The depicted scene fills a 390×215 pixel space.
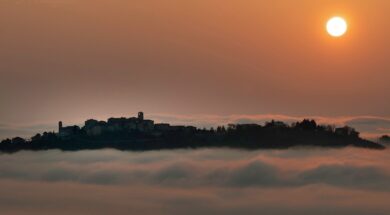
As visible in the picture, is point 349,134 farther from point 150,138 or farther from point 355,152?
point 150,138

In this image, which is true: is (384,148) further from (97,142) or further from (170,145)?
(97,142)

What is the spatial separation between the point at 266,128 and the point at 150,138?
77.0 feet

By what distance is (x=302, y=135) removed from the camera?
641 ft

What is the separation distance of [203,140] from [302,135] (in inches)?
777

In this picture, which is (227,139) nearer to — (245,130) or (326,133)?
(245,130)

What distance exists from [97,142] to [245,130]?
30.0m

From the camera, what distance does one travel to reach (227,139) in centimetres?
19812

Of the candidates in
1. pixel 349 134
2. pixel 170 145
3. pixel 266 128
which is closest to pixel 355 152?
pixel 349 134

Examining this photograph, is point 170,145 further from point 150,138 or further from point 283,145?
point 283,145

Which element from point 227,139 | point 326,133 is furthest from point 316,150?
point 227,139

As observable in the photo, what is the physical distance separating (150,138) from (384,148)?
46.8 m

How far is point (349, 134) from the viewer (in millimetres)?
194375

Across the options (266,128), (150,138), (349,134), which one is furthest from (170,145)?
(349,134)

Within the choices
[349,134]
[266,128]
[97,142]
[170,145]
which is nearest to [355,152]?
[349,134]
